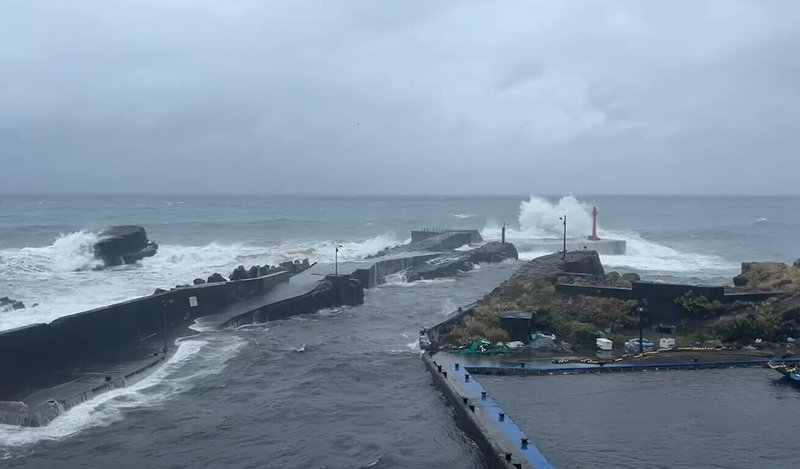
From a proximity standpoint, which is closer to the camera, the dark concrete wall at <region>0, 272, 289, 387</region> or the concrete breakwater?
the concrete breakwater

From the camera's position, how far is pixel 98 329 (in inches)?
881

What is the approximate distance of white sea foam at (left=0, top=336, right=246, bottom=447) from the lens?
15.5m

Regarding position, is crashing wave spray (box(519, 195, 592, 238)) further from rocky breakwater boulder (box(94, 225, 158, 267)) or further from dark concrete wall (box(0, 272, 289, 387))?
dark concrete wall (box(0, 272, 289, 387))

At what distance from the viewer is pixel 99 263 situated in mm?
44906

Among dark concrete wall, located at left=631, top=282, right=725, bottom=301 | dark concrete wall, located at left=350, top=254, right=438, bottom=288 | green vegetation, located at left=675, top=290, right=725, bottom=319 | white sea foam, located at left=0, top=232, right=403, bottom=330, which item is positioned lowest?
white sea foam, located at left=0, top=232, right=403, bottom=330

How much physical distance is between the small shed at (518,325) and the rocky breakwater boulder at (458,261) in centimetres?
1844

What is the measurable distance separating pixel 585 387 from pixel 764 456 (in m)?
4.74

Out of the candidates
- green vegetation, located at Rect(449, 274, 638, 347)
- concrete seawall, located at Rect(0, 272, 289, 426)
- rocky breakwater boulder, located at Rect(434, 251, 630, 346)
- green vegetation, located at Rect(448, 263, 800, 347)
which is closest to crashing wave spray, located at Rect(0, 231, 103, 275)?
concrete seawall, located at Rect(0, 272, 289, 426)

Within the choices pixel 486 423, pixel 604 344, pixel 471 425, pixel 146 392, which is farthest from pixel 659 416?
pixel 146 392

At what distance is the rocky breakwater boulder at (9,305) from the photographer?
27750mm

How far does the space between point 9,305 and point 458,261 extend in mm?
26055

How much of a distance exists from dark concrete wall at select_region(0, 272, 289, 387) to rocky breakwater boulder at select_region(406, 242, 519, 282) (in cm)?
1512

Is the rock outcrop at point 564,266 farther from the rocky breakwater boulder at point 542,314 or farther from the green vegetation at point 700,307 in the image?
the green vegetation at point 700,307

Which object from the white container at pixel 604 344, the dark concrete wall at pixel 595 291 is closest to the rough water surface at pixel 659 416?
the white container at pixel 604 344
